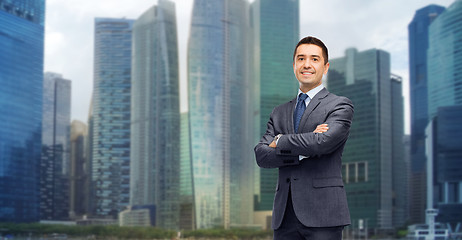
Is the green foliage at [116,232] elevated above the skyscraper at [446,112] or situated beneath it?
situated beneath

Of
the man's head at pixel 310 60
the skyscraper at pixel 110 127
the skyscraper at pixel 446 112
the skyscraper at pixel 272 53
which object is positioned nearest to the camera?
the man's head at pixel 310 60

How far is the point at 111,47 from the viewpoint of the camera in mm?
141250

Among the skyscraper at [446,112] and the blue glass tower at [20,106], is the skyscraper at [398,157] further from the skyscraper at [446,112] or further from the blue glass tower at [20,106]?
the blue glass tower at [20,106]

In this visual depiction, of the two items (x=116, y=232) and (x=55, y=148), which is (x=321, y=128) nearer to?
(x=116, y=232)

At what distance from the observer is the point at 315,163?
10.9 feet

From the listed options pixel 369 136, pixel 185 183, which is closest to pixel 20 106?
pixel 185 183

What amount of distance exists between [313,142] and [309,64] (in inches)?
18.6

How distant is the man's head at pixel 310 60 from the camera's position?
11.3ft

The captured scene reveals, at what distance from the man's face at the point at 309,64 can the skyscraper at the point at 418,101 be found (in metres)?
131

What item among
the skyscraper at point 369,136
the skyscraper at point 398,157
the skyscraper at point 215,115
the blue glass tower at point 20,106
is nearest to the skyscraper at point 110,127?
the skyscraper at point 215,115

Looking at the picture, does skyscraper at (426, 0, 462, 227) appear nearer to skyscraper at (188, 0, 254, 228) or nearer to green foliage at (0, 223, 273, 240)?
green foliage at (0, 223, 273, 240)

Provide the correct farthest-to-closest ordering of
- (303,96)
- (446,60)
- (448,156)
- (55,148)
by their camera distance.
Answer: (55,148) → (446,60) → (448,156) → (303,96)

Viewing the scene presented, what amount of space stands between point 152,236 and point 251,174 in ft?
128

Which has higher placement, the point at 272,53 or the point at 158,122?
the point at 272,53
